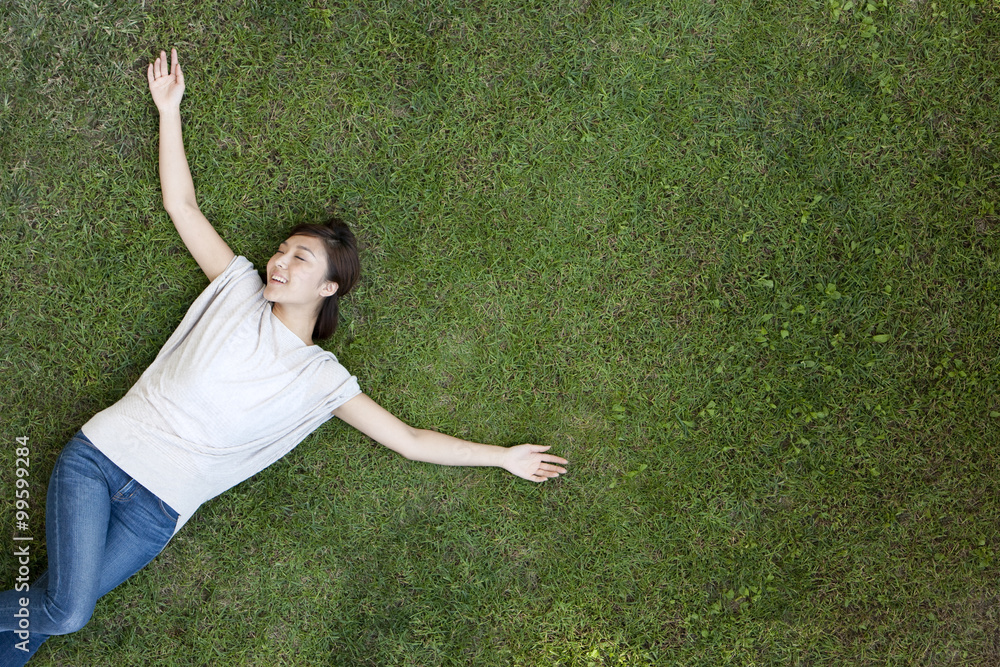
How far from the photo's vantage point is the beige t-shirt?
3.29 meters

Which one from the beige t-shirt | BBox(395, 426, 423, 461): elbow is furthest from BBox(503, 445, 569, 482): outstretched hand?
the beige t-shirt

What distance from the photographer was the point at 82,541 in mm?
3162

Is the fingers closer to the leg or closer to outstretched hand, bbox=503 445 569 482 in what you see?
the leg

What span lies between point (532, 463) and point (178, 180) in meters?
2.58

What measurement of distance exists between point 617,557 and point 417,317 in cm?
188

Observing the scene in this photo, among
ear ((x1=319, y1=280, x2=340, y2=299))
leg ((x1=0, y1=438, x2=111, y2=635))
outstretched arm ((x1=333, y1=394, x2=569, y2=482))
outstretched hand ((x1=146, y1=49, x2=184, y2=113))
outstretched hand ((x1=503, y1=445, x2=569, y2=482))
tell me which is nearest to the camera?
leg ((x1=0, y1=438, x2=111, y2=635))

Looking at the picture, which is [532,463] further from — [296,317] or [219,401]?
[219,401]

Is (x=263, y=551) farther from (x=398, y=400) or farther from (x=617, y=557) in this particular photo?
(x=617, y=557)

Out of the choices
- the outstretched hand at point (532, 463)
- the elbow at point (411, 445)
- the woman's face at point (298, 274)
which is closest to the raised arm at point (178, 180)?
the woman's face at point (298, 274)

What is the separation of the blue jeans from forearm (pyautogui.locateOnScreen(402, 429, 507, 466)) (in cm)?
130

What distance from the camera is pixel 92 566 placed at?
10.5 feet

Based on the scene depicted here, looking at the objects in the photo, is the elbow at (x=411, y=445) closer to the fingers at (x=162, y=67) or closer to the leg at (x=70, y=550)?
the leg at (x=70, y=550)

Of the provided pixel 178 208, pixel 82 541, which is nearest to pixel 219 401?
pixel 82 541

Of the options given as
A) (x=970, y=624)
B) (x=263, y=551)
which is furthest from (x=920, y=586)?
(x=263, y=551)
